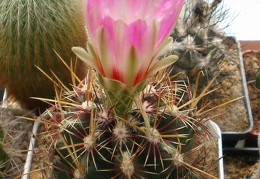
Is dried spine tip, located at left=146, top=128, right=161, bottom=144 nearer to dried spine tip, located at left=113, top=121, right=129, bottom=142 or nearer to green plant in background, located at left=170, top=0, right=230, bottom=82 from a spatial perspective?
dried spine tip, located at left=113, top=121, right=129, bottom=142

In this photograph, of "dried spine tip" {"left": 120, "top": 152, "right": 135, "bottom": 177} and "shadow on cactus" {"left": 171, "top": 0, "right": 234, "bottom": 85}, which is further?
"shadow on cactus" {"left": 171, "top": 0, "right": 234, "bottom": 85}

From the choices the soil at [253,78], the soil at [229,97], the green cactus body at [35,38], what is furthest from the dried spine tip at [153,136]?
the soil at [253,78]

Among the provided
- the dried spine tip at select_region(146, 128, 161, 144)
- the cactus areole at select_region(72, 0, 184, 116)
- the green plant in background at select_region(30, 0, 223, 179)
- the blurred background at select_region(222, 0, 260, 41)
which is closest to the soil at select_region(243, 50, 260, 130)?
the blurred background at select_region(222, 0, 260, 41)

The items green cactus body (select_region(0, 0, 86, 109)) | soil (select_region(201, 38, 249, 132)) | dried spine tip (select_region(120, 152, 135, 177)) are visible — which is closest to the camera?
dried spine tip (select_region(120, 152, 135, 177))

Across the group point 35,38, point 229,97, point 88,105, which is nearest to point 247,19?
point 229,97

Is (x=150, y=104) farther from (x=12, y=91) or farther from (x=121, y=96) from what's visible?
(x=12, y=91)

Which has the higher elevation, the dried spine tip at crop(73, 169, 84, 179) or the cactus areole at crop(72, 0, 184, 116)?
the cactus areole at crop(72, 0, 184, 116)

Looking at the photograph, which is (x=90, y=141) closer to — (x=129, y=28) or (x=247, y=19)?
(x=129, y=28)
